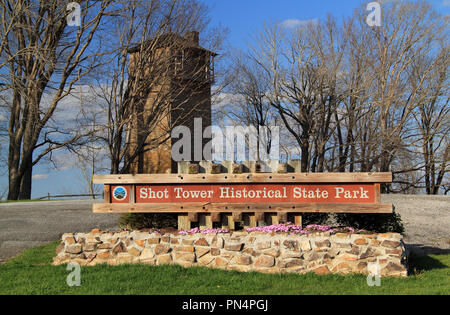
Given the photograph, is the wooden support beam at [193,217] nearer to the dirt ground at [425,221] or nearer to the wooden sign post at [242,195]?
the wooden sign post at [242,195]

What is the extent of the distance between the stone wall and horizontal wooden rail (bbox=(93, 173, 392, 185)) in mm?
878

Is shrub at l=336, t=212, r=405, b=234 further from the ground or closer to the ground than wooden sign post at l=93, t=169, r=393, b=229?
closer to the ground

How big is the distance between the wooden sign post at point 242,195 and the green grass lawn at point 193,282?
1100mm

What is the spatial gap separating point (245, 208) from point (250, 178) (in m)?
0.51

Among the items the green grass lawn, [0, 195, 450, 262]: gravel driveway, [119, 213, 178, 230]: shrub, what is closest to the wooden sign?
[119, 213, 178, 230]: shrub

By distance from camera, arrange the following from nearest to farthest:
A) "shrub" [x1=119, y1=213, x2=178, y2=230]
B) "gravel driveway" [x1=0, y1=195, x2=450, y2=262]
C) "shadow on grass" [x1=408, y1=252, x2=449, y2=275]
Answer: "shadow on grass" [x1=408, y1=252, x2=449, y2=275]
"shrub" [x1=119, y1=213, x2=178, y2=230]
"gravel driveway" [x1=0, y1=195, x2=450, y2=262]

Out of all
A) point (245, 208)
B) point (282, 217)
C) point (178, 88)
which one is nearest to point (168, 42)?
point (178, 88)

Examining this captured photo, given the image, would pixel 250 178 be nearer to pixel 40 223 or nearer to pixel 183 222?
pixel 183 222

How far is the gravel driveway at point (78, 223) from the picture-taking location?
11357 millimetres

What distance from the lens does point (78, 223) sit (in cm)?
1381

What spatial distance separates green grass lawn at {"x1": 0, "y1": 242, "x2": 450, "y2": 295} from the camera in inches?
237

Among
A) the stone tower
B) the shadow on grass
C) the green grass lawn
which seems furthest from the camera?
the stone tower

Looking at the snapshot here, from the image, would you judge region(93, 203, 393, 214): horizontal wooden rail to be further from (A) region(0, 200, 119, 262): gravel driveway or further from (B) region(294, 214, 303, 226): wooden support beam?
(A) region(0, 200, 119, 262): gravel driveway
